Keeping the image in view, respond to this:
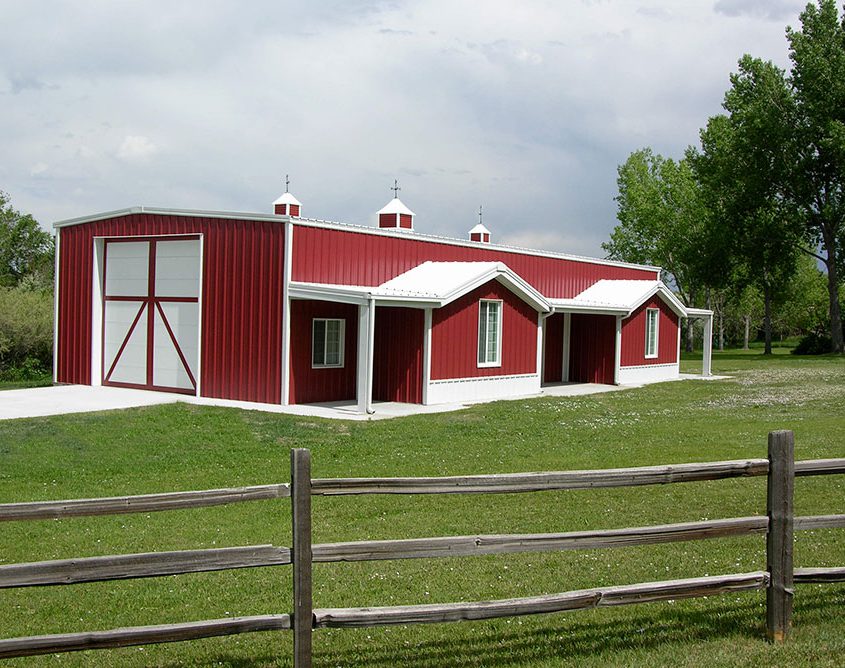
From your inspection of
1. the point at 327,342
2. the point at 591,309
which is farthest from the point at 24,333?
the point at 591,309

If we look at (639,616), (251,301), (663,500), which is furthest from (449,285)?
(639,616)

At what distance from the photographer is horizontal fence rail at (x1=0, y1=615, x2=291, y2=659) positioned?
489cm

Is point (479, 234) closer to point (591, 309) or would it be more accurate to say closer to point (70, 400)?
point (591, 309)

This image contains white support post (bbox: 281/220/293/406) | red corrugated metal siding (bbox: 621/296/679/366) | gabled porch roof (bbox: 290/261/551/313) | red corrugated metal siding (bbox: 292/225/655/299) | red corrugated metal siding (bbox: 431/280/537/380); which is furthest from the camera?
red corrugated metal siding (bbox: 621/296/679/366)

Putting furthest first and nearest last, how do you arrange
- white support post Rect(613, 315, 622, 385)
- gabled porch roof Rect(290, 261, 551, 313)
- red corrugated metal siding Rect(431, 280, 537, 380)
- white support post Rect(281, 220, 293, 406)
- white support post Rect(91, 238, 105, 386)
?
white support post Rect(613, 315, 622, 385), white support post Rect(91, 238, 105, 386), red corrugated metal siding Rect(431, 280, 537, 380), white support post Rect(281, 220, 293, 406), gabled porch roof Rect(290, 261, 551, 313)

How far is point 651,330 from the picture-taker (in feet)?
105

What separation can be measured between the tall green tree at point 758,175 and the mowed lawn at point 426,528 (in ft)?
99.4

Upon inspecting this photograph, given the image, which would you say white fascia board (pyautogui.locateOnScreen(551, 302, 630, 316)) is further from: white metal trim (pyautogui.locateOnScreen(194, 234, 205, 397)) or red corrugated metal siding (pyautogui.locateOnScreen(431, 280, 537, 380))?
white metal trim (pyautogui.locateOnScreen(194, 234, 205, 397))

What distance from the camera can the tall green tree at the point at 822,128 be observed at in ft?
149

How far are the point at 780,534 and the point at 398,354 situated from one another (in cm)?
1673

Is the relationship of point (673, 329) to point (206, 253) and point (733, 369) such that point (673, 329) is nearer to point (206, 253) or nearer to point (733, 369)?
point (733, 369)

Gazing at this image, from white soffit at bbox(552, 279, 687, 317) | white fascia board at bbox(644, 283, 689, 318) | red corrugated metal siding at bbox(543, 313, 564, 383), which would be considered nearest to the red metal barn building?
white soffit at bbox(552, 279, 687, 317)

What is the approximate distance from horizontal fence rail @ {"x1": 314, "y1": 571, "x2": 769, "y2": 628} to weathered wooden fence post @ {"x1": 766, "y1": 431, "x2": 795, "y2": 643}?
0.33ft

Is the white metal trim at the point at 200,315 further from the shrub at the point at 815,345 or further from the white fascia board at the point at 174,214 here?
the shrub at the point at 815,345
